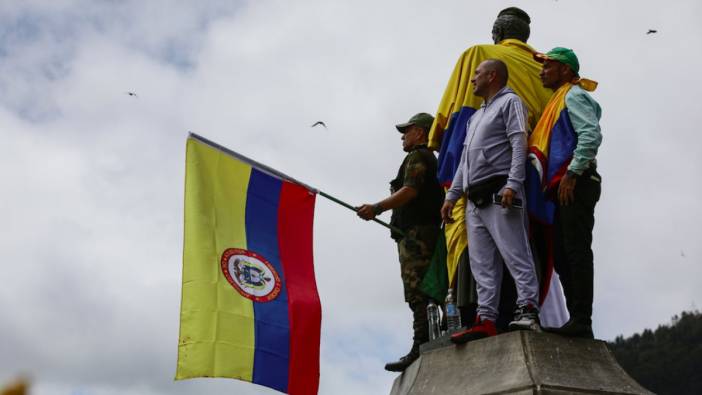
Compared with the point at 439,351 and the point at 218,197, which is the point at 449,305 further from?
the point at 218,197

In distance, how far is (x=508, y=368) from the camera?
715 cm

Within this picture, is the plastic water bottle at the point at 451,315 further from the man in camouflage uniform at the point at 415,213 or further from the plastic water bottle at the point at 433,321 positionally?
the man in camouflage uniform at the point at 415,213

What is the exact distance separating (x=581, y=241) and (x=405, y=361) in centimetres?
197

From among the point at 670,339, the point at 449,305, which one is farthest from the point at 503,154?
the point at 670,339

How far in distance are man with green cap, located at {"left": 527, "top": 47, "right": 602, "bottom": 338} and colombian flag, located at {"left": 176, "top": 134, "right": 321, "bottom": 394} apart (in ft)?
7.67

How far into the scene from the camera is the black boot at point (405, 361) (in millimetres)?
8578

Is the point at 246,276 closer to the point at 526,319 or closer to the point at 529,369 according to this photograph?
the point at 526,319

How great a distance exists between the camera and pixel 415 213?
902 centimetres

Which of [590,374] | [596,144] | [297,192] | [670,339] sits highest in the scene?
[670,339]

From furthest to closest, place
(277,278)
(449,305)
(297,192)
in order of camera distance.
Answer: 1. (297,192)
2. (277,278)
3. (449,305)

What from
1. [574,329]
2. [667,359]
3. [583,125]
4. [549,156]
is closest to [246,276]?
[549,156]

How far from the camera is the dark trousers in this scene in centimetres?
744

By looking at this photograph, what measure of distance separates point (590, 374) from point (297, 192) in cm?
350

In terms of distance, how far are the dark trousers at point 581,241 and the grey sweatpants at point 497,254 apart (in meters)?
0.29
